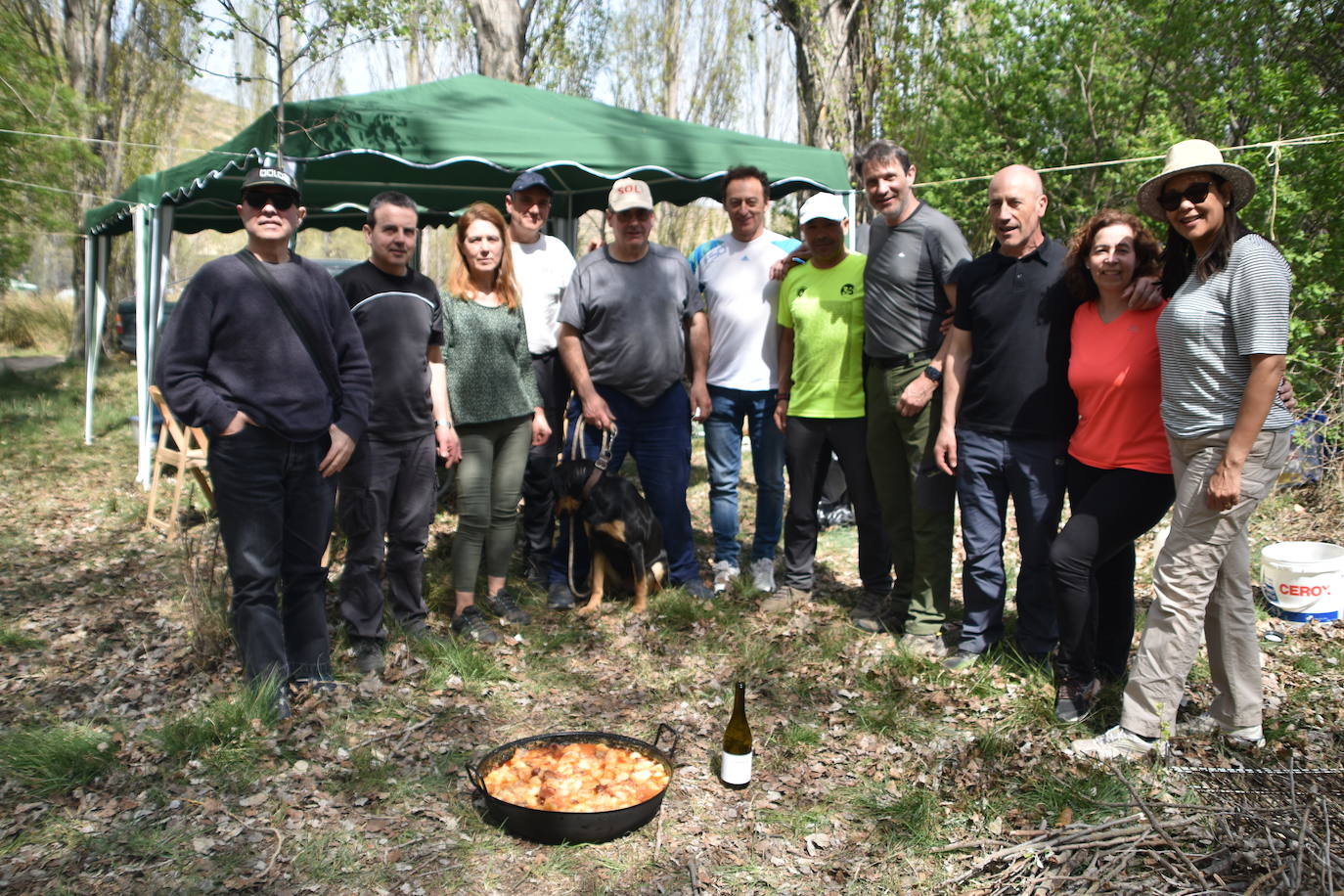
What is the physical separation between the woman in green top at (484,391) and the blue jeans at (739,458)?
41.8 inches

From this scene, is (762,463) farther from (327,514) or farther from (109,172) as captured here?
(109,172)

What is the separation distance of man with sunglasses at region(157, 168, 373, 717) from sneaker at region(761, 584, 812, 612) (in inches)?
93.3

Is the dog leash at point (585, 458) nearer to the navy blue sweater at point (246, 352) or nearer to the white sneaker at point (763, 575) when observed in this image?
the white sneaker at point (763, 575)

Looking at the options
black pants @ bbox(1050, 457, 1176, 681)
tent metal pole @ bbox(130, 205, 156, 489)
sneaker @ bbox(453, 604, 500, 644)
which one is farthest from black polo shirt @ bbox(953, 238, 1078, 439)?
tent metal pole @ bbox(130, 205, 156, 489)

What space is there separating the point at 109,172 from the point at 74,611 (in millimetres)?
17034

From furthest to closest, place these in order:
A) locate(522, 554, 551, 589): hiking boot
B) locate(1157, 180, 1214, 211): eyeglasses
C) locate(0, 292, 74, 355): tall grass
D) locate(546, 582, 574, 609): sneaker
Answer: locate(0, 292, 74, 355): tall grass, locate(522, 554, 551, 589): hiking boot, locate(546, 582, 574, 609): sneaker, locate(1157, 180, 1214, 211): eyeglasses

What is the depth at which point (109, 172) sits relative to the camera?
62.1 ft

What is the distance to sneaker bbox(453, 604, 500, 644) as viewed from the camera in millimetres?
4699

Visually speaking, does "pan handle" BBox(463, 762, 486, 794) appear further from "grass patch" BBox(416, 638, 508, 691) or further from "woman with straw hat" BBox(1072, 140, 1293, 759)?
"woman with straw hat" BBox(1072, 140, 1293, 759)

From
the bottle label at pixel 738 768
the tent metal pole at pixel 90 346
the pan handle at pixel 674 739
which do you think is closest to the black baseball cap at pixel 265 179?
the pan handle at pixel 674 739

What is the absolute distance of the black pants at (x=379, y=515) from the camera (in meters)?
4.21

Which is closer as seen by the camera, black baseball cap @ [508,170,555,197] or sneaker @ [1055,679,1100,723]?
sneaker @ [1055,679,1100,723]

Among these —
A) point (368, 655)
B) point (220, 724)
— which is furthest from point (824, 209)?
Answer: point (220, 724)

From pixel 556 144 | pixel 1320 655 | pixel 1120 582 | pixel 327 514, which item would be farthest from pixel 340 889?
pixel 556 144
